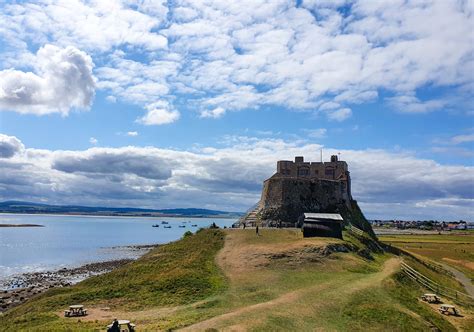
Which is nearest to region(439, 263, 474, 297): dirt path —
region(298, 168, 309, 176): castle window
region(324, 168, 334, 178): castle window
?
region(324, 168, 334, 178): castle window

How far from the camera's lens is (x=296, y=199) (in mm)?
59656

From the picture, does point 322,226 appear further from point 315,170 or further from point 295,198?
point 315,170

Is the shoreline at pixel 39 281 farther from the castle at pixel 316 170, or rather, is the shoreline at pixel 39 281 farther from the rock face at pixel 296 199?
the castle at pixel 316 170

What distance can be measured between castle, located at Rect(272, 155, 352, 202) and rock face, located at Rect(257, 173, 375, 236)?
5.77 ft

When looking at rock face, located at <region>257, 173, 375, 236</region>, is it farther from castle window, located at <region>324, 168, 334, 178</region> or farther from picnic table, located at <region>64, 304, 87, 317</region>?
picnic table, located at <region>64, 304, 87, 317</region>

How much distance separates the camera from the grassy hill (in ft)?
81.1

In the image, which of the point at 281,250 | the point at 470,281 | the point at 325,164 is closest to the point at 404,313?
the point at 281,250

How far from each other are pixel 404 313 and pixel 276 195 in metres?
34.6

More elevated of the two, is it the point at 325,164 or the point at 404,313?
the point at 325,164

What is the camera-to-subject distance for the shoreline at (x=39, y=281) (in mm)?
49531

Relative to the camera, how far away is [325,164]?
216ft

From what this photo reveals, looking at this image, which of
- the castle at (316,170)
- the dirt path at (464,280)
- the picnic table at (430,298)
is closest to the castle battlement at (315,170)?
the castle at (316,170)

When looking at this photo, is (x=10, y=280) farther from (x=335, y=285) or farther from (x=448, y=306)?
(x=448, y=306)

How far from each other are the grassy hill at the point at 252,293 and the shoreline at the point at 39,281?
17.4m
